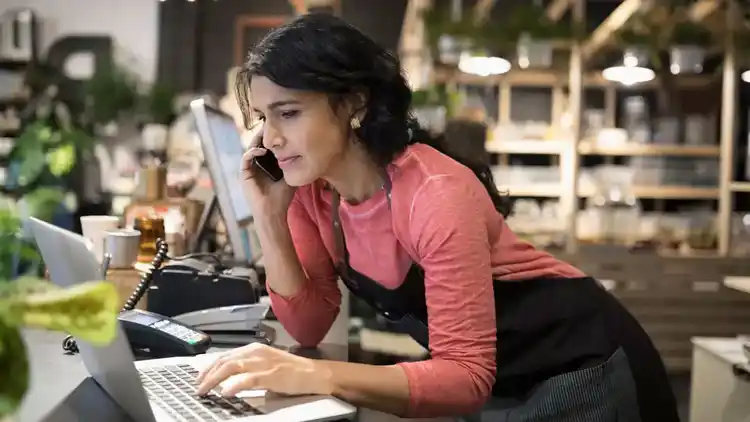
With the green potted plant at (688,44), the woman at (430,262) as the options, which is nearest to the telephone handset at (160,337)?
the woman at (430,262)

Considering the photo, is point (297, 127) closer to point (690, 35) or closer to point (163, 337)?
point (163, 337)

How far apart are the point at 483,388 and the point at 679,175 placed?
4.33m

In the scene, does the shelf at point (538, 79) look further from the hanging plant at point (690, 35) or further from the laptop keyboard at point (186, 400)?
the laptop keyboard at point (186, 400)

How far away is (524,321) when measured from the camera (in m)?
1.22

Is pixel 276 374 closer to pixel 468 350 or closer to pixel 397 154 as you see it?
pixel 468 350

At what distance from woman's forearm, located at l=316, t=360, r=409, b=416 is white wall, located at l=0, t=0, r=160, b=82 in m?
5.45

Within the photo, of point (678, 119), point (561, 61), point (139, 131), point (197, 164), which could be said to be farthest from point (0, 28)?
point (678, 119)

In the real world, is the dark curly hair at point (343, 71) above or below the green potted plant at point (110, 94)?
below

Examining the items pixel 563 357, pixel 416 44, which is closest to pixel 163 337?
pixel 563 357

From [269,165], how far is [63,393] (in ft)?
1.88

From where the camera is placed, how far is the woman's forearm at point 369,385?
950 millimetres

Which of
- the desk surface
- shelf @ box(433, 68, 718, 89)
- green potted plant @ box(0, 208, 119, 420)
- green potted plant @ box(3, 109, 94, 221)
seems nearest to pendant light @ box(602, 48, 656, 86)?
shelf @ box(433, 68, 718, 89)

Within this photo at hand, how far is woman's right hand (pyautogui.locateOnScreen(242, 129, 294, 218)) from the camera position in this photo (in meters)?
1.39

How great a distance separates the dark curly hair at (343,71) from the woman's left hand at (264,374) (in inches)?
15.8
